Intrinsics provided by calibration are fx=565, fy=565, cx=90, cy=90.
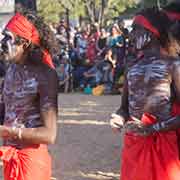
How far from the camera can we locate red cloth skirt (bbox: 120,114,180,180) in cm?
305

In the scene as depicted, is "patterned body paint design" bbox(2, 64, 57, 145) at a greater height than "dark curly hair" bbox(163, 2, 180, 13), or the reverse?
"dark curly hair" bbox(163, 2, 180, 13)

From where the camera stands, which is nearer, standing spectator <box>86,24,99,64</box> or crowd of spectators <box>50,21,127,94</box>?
crowd of spectators <box>50,21,127,94</box>

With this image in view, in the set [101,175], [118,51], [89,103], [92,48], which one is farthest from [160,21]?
[92,48]

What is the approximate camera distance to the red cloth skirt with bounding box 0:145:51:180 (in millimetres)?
2912

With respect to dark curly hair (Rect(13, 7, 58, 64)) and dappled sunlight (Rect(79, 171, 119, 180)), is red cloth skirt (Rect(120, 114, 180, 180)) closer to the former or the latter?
dark curly hair (Rect(13, 7, 58, 64))

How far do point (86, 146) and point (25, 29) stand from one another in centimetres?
461

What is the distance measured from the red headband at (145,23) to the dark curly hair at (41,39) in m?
0.48

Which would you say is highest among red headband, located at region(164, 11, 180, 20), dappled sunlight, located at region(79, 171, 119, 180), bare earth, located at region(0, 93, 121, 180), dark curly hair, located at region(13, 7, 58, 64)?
→ red headband, located at region(164, 11, 180, 20)

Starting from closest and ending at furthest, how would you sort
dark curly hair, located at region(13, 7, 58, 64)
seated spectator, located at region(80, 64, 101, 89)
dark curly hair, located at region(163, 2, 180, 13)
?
dark curly hair, located at region(13, 7, 58, 64), dark curly hair, located at region(163, 2, 180, 13), seated spectator, located at region(80, 64, 101, 89)

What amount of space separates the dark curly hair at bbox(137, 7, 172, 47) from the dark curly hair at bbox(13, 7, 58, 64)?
55 centimetres

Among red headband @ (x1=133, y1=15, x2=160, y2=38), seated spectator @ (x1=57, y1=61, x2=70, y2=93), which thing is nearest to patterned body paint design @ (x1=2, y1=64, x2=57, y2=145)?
red headband @ (x1=133, y1=15, x2=160, y2=38)

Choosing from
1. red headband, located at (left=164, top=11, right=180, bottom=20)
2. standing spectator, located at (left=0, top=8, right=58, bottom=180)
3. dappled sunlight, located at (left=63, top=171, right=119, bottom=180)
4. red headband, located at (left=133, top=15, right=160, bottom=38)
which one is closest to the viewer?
standing spectator, located at (left=0, top=8, right=58, bottom=180)

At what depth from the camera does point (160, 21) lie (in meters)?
3.19

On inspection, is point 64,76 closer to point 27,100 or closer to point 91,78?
point 91,78
